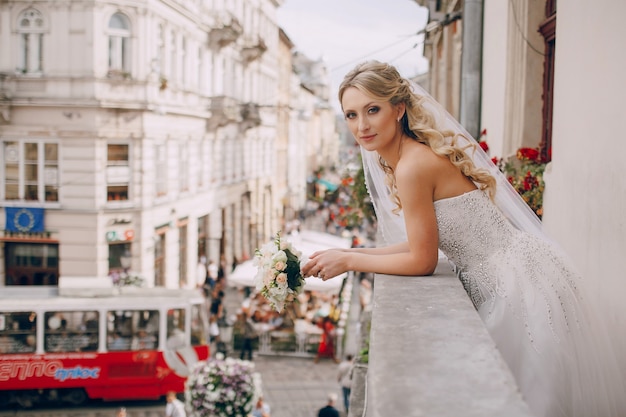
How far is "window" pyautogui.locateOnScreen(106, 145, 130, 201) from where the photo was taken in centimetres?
2369

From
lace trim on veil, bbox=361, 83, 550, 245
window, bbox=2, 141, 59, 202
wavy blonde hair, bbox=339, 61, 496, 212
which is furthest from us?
window, bbox=2, 141, 59, 202

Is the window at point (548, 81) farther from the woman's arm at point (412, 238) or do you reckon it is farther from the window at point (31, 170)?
the window at point (31, 170)

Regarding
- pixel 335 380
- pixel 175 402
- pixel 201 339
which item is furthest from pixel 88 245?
pixel 175 402

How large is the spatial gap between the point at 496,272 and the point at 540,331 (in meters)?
0.40

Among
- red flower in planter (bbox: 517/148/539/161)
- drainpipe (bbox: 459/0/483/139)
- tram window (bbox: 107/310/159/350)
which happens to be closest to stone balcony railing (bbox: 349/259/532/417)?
red flower in planter (bbox: 517/148/539/161)

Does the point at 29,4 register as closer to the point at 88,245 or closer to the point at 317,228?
the point at 88,245

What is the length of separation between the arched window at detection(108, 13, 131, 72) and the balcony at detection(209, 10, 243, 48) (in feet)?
28.7

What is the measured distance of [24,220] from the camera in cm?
2295

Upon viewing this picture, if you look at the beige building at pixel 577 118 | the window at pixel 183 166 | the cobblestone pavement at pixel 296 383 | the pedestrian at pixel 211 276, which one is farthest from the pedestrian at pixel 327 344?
the beige building at pixel 577 118

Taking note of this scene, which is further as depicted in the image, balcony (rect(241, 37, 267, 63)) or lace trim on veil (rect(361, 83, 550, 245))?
balcony (rect(241, 37, 267, 63))

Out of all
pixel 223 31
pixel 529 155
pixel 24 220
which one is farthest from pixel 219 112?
pixel 529 155

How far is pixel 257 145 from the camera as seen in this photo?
4541 centimetres

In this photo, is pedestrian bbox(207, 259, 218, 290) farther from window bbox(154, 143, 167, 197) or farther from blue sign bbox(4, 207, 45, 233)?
blue sign bbox(4, 207, 45, 233)

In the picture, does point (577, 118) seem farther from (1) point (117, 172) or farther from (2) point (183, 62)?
(2) point (183, 62)
